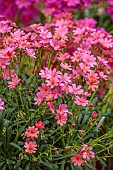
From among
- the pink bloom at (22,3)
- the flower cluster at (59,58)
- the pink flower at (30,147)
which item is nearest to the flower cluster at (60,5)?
the pink bloom at (22,3)

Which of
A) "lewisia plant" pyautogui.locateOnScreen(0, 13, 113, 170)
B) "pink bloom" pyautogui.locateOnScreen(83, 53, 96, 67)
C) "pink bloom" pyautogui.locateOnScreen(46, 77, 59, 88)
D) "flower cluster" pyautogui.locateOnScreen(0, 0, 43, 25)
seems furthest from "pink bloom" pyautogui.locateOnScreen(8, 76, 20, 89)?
"flower cluster" pyautogui.locateOnScreen(0, 0, 43, 25)

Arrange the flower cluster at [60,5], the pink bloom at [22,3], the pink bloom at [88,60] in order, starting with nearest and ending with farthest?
the pink bloom at [88,60] < the flower cluster at [60,5] < the pink bloom at [22,3]

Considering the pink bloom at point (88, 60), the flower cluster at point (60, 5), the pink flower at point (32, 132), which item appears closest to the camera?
the pink flower at point (32, 132)

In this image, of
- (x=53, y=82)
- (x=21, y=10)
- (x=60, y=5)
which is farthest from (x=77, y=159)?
(x=21, y=10)

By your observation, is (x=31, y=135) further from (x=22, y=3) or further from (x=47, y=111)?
(x=22, y=3)

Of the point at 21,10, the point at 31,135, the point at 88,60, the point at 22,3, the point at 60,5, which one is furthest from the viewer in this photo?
the point at 21,10

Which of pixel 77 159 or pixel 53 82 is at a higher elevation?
pixel 53 82

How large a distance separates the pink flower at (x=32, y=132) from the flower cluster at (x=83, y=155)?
6.2 inches

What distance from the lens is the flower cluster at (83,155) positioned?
55.7 inches

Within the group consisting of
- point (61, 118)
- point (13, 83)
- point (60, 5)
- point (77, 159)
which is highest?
point (60, 5)

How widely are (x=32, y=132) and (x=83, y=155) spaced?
0.59 ft

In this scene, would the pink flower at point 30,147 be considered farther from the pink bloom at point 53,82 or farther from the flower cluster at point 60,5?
the flower cluster at point 60,5

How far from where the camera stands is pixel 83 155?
4.64 ft

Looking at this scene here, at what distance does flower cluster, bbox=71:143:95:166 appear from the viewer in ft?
4.65
